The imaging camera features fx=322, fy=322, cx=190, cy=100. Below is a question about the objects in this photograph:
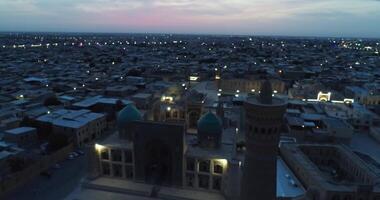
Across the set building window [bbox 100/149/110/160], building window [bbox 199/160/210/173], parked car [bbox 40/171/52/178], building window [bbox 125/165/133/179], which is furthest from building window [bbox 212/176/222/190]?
parked car [bbox 40/171/52/178]

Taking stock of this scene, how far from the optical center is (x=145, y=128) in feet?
106

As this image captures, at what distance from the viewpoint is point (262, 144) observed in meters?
19.7

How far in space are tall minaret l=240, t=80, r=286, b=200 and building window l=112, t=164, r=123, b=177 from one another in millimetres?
18063

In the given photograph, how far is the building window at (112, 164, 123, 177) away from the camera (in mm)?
34844

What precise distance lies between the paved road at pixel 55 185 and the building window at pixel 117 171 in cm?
475

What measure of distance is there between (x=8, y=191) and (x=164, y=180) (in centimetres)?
1643

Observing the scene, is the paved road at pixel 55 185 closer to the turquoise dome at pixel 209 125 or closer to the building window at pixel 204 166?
the building window at pixel 204 166

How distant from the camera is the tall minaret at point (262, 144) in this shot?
769 inches

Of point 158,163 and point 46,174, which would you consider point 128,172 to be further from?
point 46,174

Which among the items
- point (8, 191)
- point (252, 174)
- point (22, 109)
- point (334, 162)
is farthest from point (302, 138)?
point (22, 109)

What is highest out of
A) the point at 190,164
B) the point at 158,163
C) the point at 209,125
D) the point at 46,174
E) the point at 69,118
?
the point at 209,125

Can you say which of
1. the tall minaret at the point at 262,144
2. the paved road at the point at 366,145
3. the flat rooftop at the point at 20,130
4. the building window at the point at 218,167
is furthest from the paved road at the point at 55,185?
the paved road at the point at 366,145

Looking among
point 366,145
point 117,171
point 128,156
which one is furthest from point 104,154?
point 366,145

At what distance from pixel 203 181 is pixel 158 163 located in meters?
5.05
